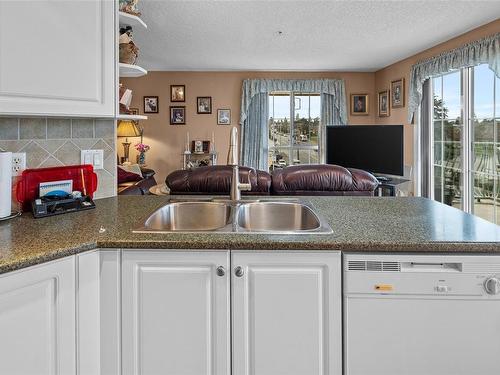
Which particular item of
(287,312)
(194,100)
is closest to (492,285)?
(287,312)

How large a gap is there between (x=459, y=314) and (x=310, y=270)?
0.51 m

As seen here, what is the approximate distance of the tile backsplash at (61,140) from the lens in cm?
183

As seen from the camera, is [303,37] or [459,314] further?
[303,37]

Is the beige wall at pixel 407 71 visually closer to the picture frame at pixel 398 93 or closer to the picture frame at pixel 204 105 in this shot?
the picture frame at pixel 398 93

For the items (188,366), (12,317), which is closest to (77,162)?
(12,317)

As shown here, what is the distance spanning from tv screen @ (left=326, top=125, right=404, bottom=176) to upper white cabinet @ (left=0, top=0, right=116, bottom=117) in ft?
15.0

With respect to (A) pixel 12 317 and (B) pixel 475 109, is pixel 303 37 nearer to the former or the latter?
(B) pixel 475 109

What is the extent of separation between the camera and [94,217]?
5.76 ft

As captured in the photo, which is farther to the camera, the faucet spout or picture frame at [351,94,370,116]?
picture frame at [351,94,370,116]

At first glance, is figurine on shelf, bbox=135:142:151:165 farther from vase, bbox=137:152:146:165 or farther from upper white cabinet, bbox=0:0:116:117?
upper white cabinet, bbox=0:0:116:117

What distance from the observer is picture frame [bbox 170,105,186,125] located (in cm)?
737

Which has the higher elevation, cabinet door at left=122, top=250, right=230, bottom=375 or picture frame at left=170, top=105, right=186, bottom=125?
picture frame at left=170, top=105, right=186, bottom=125

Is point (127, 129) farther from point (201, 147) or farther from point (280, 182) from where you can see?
point (280, 182)

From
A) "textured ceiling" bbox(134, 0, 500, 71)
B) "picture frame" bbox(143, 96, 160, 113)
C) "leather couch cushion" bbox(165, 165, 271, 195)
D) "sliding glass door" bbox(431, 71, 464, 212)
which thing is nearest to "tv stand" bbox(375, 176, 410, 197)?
"sliding glass door" bbox(431, 71, 464, 212)
